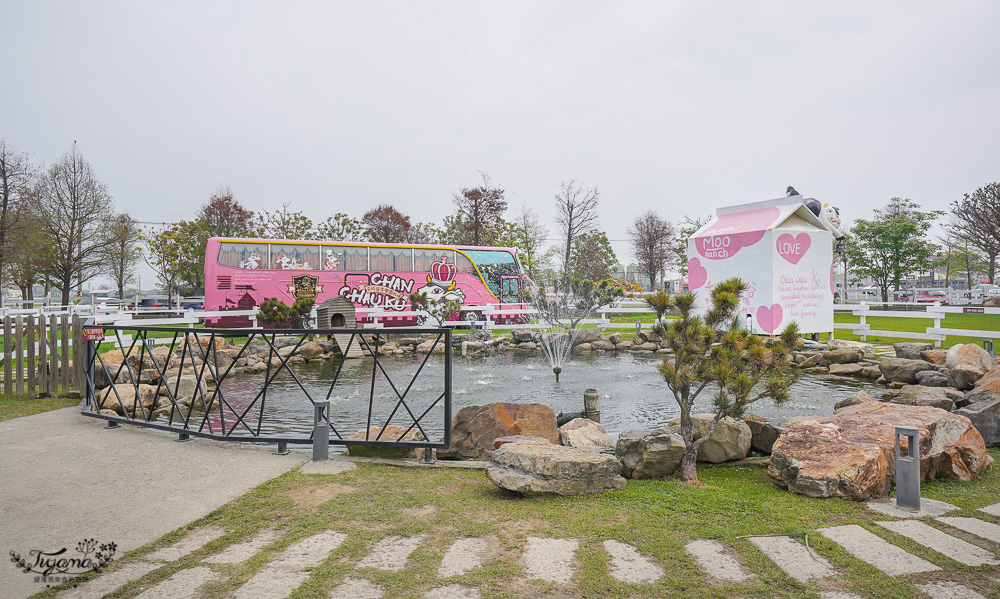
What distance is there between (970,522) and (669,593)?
9.03ft

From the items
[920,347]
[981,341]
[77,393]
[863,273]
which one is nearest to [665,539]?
[77,393]

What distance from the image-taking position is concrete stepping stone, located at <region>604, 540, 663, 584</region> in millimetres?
3096

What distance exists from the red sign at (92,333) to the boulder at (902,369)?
14653mm

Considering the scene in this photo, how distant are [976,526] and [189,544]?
557 cm

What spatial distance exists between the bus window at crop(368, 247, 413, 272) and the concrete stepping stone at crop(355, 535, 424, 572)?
21334mm

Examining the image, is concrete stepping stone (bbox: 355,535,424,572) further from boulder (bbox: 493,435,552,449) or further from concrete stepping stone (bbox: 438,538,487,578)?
boulder (bbox: 493,435,552,449)

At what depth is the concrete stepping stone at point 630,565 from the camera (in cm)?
310

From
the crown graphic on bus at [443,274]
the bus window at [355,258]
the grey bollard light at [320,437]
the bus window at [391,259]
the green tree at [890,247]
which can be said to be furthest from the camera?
the green tree at [890,247]

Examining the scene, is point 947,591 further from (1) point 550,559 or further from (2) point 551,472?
(2) point 551,472

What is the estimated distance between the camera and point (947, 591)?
2.95 metres

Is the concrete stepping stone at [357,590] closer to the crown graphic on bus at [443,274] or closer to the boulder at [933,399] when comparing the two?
the boulder at [933,399]

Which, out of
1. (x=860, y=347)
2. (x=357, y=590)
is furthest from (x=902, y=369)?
(x=357, y=590)

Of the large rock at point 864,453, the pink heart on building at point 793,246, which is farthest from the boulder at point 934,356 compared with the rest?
the large rock at point 864,453

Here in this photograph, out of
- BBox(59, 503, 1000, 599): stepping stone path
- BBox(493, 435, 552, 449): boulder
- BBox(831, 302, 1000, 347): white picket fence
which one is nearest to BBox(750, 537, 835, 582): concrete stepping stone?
BBox(59, 503, 1000, 599): stepping stone path
